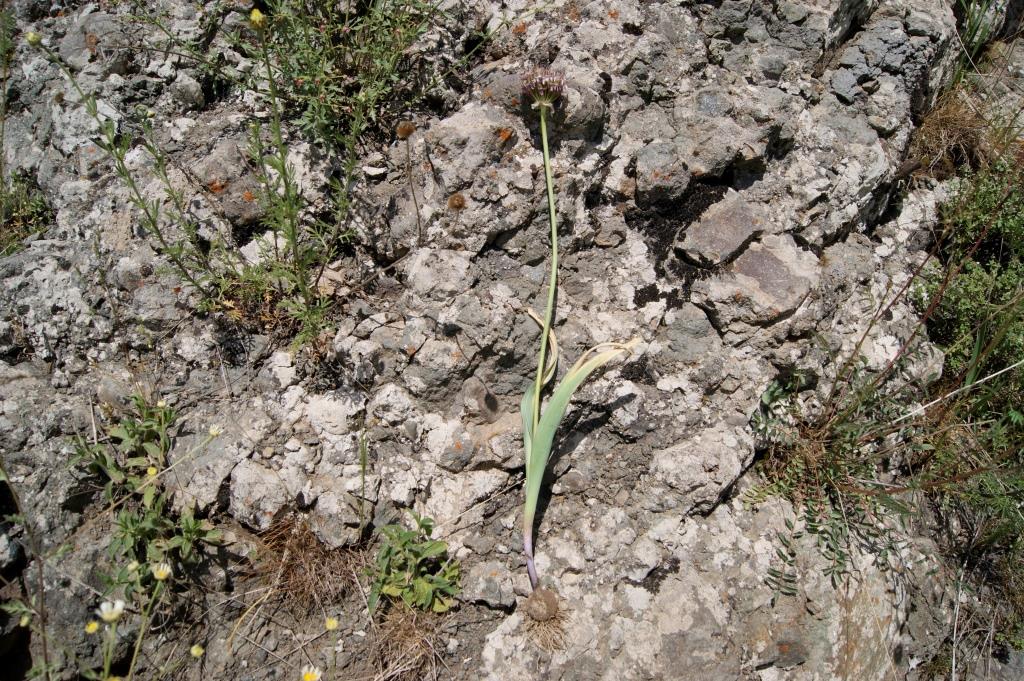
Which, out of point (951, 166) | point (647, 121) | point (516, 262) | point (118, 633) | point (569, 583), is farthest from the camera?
point (951, 166)

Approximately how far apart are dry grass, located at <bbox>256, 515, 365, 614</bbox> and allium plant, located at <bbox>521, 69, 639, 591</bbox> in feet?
2.38

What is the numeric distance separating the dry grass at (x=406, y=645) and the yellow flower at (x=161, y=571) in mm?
775

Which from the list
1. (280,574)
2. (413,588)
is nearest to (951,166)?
(413,588)

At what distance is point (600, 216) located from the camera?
303cm

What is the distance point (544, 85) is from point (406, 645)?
2.32 metres

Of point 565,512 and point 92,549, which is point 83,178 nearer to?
point 92,549

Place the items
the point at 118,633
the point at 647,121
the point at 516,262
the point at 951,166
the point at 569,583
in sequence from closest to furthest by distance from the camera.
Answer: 1. the point at 118,633
2. the point at 569,583
3. the point at 516,262
4. the point at 647,121
5. the point at 951,166

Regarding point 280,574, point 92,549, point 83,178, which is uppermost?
point 83,178

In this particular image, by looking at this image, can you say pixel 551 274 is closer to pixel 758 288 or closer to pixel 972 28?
pixel 758 288

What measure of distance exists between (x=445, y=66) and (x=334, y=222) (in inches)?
37.7

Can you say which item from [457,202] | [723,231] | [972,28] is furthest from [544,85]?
[972,28]

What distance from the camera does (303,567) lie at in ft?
8.27

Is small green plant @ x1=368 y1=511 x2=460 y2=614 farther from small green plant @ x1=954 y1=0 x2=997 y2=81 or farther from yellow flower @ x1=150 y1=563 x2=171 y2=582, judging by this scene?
small green plant @ x1=954 y1=0 x2=997 y2=81

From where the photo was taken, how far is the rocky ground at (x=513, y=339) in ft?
8.30
